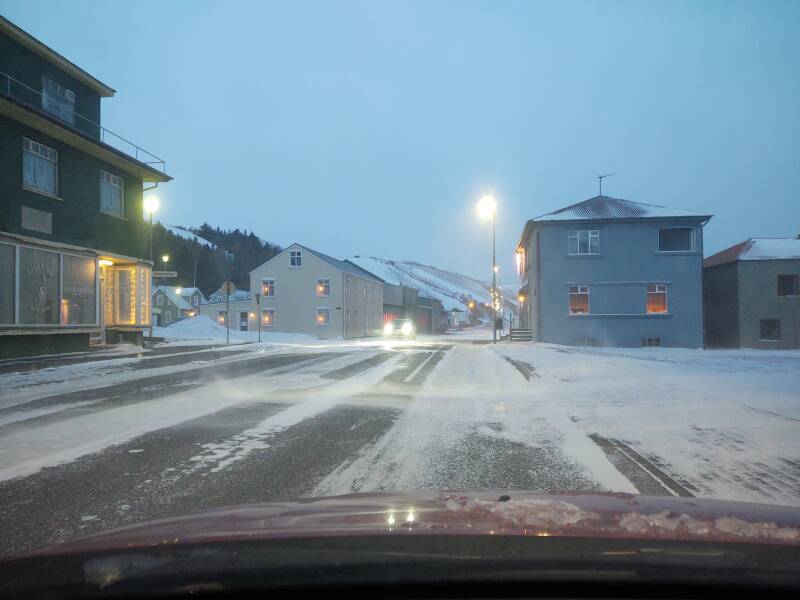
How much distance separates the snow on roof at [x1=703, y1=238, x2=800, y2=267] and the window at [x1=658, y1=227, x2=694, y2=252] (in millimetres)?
4823

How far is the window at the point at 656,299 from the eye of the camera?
106 feet

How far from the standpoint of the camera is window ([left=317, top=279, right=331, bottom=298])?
52438 mm

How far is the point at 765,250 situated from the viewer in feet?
117

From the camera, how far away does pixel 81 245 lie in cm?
2052

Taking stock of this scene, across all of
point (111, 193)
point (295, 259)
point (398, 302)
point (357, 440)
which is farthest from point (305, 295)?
point (357, 440)

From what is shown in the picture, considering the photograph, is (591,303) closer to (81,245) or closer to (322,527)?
(81,245)

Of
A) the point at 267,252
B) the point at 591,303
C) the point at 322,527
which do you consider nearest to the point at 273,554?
the point at 322,527

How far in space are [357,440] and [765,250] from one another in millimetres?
36285

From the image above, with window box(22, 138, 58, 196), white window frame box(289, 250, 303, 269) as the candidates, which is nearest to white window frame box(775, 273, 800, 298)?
white window frame box(289, 250, 303, 269)

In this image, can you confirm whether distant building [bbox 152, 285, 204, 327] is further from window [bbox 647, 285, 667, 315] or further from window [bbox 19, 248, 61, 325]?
window [bbox 19, 248, 61, 325]

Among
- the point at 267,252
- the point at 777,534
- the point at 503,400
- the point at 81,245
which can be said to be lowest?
the point at 503,400

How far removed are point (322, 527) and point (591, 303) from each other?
32.2m

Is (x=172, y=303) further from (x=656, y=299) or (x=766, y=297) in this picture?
(x=766, y=297)

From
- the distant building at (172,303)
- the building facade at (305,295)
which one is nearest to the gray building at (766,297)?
the building facade at (305,295)
